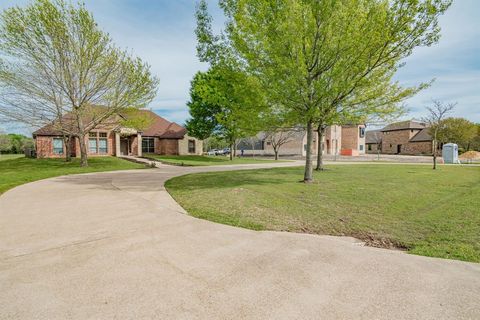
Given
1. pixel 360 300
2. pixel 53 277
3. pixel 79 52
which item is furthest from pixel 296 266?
pixel 79 52

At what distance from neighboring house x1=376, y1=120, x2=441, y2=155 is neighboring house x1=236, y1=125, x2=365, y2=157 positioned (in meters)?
7.46

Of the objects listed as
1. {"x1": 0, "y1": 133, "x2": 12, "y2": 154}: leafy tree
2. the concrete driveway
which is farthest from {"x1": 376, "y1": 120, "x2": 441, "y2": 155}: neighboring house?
{"x1": 0, "y1": 133, "x2": 12, "y2": 154}: leafy tree

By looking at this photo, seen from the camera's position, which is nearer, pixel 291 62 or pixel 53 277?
pixel 53 277

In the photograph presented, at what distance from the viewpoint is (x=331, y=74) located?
957cm

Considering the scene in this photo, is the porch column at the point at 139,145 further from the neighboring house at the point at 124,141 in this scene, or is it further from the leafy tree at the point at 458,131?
the leafy tree at the point at 458,131

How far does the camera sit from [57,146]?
30625 millimetres

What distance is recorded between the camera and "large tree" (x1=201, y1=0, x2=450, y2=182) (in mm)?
8820

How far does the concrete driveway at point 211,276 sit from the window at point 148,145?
32.7 m

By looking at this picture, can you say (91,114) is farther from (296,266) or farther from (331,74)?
(296,266)

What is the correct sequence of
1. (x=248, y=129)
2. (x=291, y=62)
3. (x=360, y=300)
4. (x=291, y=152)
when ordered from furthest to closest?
1. (x=291, y=152)
2. (x=248, y=129)
3. (x=291, y=62)
4. (x=360, y=300)

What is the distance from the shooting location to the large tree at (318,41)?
8.82 metres

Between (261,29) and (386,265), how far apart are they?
8817 mm

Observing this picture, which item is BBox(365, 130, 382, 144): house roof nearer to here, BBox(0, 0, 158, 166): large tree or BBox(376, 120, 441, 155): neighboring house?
BBox(376, 120, 441, 155): neighboring house

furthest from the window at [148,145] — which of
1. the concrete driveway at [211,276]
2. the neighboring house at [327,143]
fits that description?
the concrete driveway at [211,276]
